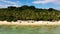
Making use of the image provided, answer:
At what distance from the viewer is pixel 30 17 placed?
65812mm

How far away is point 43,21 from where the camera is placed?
60.9 m

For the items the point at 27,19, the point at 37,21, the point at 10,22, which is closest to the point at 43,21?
the point at 37,21

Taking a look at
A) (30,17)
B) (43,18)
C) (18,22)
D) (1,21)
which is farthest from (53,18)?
(1,21)

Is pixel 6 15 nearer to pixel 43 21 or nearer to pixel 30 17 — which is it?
pixel 30 17

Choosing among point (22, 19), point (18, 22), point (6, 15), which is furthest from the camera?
point (6, 15)

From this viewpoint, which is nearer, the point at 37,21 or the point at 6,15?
the point at 37,21

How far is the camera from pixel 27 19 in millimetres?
63688

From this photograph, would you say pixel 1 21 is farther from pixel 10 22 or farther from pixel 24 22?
pixel 24 22

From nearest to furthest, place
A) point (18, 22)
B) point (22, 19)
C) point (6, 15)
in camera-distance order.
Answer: point (18, 22)
point (22, 19)
point (6, 15)

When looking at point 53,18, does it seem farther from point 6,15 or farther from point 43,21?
point 6,15

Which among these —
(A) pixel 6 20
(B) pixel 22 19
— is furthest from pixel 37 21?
(A) pixel 6 20

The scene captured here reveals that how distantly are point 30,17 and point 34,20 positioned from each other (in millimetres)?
3902

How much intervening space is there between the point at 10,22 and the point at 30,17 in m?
9.13

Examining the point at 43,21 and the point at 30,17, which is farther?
the point at 30,17
